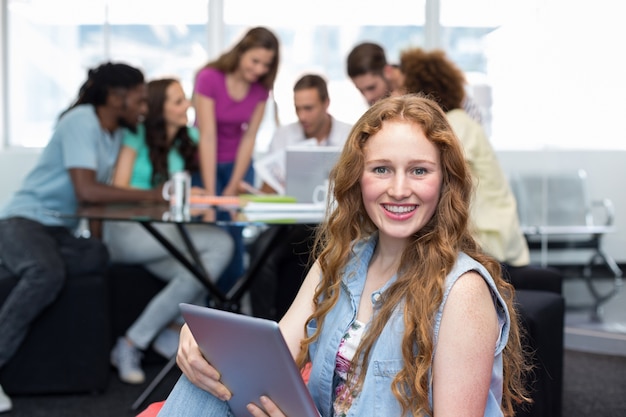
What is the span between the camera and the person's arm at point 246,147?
4512 mm

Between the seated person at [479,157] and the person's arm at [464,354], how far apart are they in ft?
6.13

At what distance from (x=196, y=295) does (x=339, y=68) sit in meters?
3.71

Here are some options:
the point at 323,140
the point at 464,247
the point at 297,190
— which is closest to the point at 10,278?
the point at 297,190

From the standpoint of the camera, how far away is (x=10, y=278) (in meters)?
3.54

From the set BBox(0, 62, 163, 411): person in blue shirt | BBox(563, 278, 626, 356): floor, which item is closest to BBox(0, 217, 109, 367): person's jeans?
BBox(0, 62, 163, 411): person in blue shirt

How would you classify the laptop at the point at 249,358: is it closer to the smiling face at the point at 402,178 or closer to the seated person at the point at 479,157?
the smiling face at the point at 402,178

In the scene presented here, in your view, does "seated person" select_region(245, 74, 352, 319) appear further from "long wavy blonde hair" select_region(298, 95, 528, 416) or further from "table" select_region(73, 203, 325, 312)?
"long wavy blonde hair" select_region(298, 95, 528, 416)

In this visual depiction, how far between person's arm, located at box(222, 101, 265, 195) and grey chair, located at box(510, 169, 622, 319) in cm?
142

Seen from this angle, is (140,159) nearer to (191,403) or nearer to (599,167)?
(599,167)

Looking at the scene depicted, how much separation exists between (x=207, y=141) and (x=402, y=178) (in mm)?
2918

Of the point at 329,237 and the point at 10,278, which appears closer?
the point at 329,237

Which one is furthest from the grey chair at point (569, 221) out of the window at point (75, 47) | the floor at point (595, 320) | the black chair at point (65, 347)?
the window at point (75, 47)

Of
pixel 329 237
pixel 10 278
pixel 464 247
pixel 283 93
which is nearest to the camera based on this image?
pixel 464 247

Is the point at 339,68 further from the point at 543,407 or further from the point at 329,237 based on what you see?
the point at 329,237
